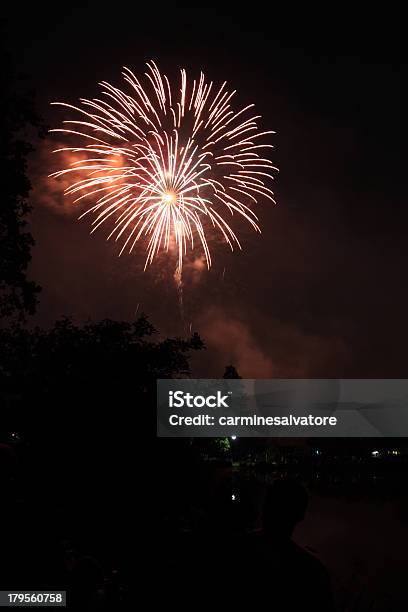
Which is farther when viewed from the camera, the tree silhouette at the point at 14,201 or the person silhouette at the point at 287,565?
the tree silhouette at the point at 14,201

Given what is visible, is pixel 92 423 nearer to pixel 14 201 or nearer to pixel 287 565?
pixel 14 201

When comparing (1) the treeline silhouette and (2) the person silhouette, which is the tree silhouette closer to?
(1) the treeline silhouette

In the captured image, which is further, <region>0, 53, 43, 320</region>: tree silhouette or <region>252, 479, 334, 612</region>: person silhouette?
<region>0, 53, 43, 320</region>: tree silhouette

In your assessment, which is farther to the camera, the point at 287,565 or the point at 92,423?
the point at 92,423

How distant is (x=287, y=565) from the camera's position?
3961 millimetres

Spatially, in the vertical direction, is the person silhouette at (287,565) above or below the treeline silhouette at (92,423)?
below

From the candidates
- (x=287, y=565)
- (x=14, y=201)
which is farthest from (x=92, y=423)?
(x=287, y=565)

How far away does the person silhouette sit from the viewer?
390 centimetres

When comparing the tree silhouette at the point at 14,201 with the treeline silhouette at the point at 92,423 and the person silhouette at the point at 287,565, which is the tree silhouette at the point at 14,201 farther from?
the person silhouette at the point at 287,565

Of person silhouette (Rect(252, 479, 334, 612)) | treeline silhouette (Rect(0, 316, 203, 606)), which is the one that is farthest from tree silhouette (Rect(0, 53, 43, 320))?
person silhouette (Rect(252, 479, 334, 612))

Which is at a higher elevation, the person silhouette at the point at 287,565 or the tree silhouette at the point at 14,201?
the tree silhouette at the point at 14,201

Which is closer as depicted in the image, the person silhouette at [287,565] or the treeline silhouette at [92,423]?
the person silhouette at [287,565]

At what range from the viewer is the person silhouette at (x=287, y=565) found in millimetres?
3898

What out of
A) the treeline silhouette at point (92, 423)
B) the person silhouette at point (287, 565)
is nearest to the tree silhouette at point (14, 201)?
the treeline silhouette at point (92, 423)
